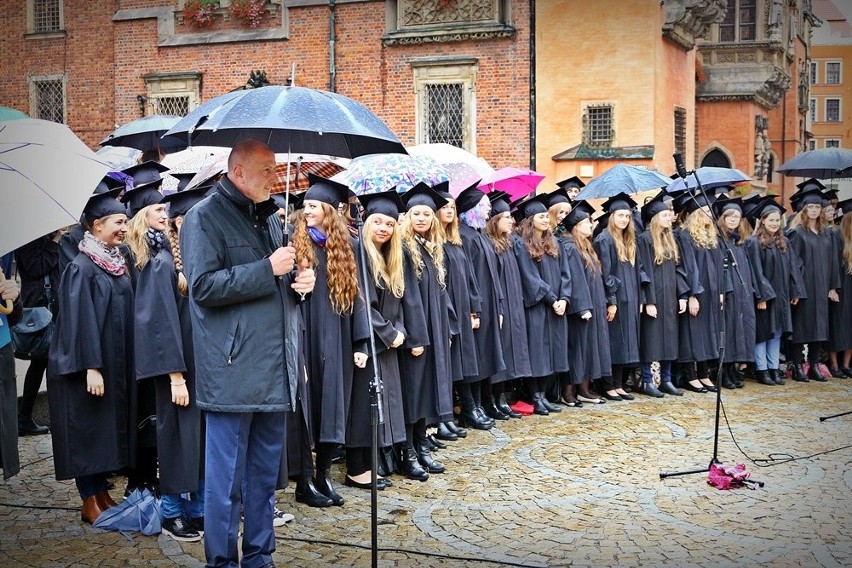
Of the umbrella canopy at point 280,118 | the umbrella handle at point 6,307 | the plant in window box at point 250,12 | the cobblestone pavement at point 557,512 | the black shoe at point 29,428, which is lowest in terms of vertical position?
the cobblestone pavement at point 557,512

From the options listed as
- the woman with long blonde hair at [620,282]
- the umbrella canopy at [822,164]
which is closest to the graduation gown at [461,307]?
the woman with long blonde hair at [620,282]

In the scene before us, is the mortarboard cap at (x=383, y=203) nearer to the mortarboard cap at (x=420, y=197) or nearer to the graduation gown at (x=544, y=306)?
the mortarboard cap at (x=420, y=197)

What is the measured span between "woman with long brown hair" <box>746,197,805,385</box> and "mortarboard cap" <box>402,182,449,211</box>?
616 centimetres

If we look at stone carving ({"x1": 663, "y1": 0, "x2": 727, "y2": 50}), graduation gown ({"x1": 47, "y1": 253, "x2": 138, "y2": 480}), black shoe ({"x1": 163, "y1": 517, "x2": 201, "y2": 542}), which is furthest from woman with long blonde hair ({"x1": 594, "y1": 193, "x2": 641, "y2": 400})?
stone carving ({"x1": 663, "y1": 0, "x2": 727, "y2": 50})

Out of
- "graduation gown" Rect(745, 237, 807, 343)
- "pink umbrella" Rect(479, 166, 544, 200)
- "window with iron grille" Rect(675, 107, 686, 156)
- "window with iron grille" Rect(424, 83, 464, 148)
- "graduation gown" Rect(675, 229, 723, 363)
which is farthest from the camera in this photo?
"window with iron grille" Rect(675, 107, 686, 156)

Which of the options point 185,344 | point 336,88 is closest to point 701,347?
point 185,344

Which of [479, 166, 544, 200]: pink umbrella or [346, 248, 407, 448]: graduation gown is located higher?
[479, 166, 544, 200]: pink umbrella

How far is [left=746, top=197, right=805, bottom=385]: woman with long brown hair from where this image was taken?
506 inches

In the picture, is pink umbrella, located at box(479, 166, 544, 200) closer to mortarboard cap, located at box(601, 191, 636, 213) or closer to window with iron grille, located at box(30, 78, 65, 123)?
mortarboard cap, located at box(601, 191, 636, 213)

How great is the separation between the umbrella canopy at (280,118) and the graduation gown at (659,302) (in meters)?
7.11

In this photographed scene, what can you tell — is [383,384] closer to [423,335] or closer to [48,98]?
[423,335]

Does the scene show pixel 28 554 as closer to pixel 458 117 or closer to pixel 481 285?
pixel 481 285

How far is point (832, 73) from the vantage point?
4434 centimetres

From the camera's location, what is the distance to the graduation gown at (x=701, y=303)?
1214cm
